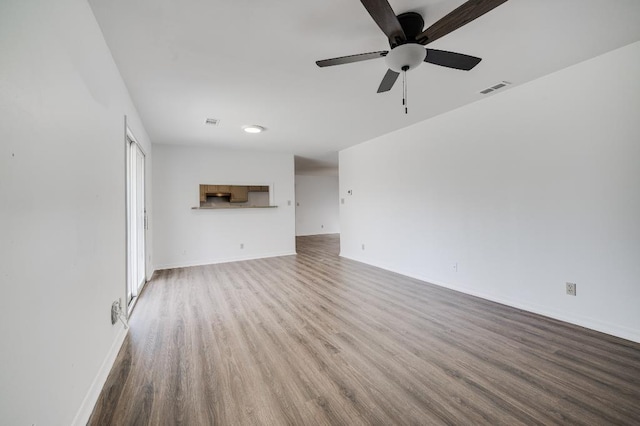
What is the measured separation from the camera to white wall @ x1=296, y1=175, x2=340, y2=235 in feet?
33.8

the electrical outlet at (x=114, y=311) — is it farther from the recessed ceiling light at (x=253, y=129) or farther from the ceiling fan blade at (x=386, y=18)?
the recessed ceiling light at (x=253, y=129)

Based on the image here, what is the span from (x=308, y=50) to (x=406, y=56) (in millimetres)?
849

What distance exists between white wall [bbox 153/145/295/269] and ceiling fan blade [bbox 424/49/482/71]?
4878 millimetres

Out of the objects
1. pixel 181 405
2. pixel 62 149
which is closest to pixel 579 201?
pixel 181 405

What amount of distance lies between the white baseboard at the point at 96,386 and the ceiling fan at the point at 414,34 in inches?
102

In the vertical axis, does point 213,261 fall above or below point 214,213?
below

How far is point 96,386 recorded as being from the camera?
A: 1704mm

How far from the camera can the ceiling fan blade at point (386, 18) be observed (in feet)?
4.67

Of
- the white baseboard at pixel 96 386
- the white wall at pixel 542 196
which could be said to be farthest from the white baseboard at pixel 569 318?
the white baseboard at pixel 96 386

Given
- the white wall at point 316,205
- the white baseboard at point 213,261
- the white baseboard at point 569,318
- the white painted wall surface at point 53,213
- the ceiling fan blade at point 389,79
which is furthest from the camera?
the white wall at point 316,205

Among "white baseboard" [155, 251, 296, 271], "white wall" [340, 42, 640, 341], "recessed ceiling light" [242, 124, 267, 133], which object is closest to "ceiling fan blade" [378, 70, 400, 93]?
"white wall" [340, 42, 640, 341]

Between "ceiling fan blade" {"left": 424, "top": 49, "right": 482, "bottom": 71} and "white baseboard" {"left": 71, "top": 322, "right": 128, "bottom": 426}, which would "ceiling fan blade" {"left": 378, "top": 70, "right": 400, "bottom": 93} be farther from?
"white baseboard" {"left": 71, "top": 322, "right": 128, "bottom": 426}

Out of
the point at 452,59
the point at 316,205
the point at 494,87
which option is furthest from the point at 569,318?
the point at 316,205

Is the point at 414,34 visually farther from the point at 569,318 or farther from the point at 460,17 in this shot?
the point at 569,318
